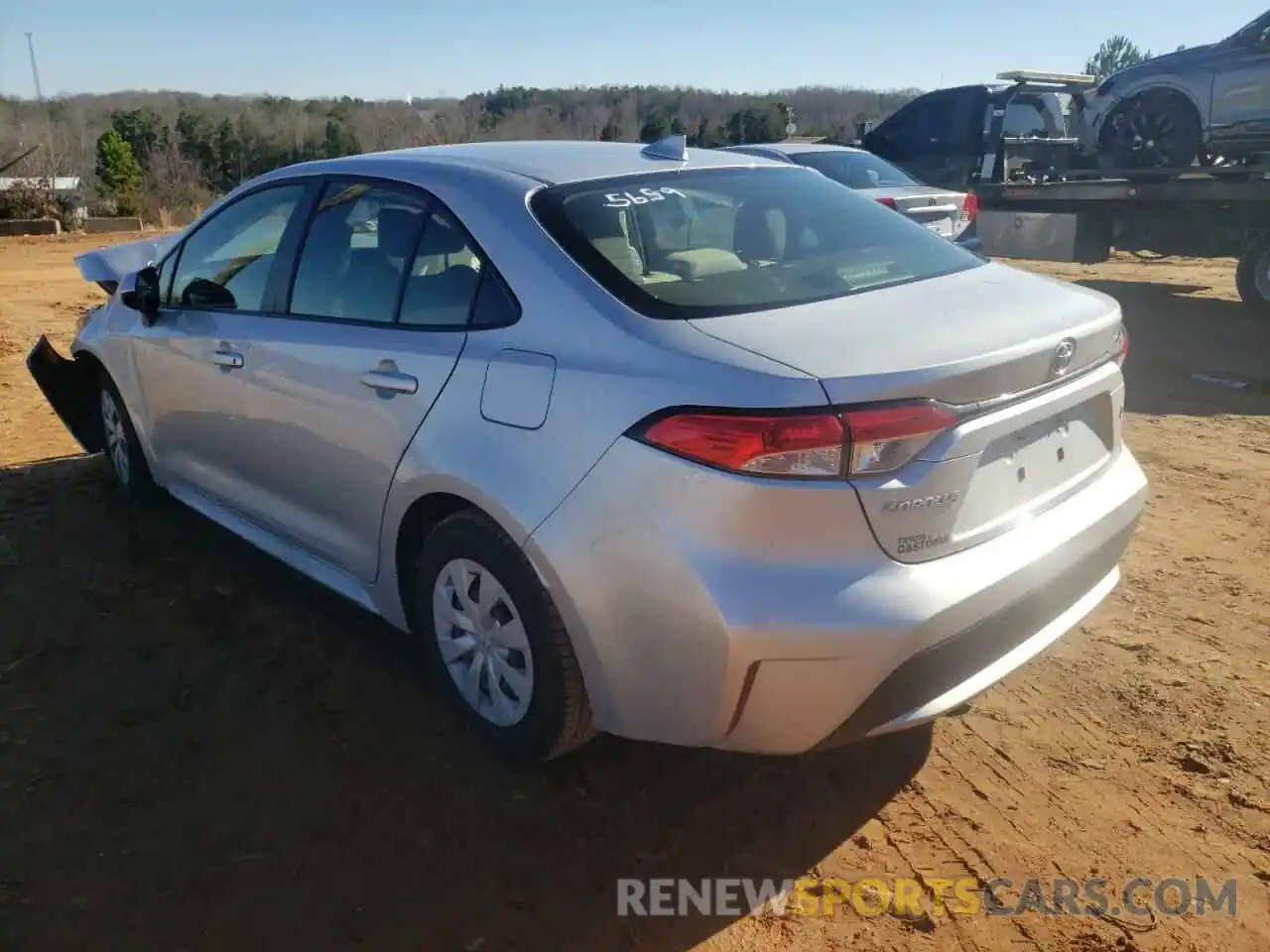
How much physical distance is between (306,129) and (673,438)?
194ft

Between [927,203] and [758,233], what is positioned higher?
[758,233]

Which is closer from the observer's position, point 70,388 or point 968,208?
point 70,388

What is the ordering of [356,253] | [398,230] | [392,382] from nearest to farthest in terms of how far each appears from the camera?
[392,382] → [398,230] → [356,253]

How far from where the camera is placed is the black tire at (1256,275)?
10.1 meters

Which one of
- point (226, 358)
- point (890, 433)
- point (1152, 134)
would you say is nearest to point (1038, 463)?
point (890, 433)

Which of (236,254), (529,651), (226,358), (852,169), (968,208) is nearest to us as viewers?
(529,651)

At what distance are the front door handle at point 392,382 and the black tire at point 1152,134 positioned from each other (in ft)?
34.5

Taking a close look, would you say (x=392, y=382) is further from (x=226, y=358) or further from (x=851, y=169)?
(x=851, y=169)

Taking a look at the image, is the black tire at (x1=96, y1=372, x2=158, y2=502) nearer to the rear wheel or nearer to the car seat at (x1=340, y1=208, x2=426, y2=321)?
the rear wheel

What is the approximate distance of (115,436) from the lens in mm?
5270

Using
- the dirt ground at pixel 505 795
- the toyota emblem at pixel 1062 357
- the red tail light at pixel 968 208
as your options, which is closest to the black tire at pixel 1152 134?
the red tail light at pixel 968 208

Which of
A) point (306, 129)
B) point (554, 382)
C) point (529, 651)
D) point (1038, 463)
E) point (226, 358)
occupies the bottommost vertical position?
point (529, 651)

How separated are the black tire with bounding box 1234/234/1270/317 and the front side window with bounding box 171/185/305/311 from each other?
966 centimetres

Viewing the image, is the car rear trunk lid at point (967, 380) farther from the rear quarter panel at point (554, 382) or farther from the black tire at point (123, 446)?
the black tire at point (123, 446)
